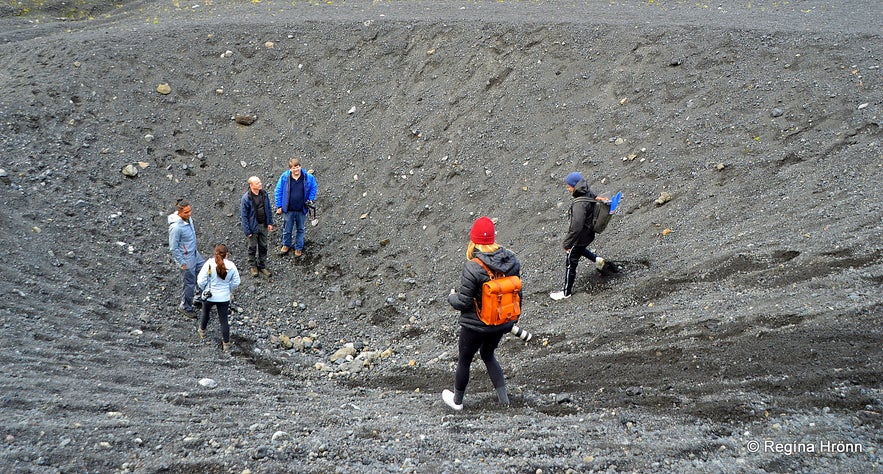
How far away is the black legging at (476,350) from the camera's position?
6312 mm

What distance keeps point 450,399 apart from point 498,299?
175 cm

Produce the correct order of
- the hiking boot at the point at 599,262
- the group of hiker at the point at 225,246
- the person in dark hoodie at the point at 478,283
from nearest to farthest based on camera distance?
the person in dark hoodie at the point at 478,283 → the group of hiker at the point at 225,246 → the hiking boot at the point at 599,262

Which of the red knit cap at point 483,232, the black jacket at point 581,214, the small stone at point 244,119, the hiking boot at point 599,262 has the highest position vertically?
the red knit cap at point 483,232

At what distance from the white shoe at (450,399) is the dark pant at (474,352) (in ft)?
0.18

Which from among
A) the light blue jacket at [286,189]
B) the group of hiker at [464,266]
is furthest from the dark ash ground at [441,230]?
the light blue jacket at [286,189]

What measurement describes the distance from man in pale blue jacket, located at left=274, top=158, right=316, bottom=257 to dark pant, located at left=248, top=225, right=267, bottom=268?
1.94 ft

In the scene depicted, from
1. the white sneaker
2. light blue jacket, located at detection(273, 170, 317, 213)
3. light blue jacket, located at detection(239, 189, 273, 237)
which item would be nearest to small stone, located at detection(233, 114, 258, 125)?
light blue jacket, located at detection(273, 170, 317, 213)

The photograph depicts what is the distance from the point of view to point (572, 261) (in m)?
9.38

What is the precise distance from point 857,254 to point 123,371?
30.7 ft

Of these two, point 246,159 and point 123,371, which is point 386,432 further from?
point 246,159

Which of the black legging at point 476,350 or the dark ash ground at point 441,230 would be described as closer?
the dark ash ground at point 441,230

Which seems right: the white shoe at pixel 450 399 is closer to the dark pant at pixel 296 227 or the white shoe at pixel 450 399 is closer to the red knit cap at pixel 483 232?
the red knit cap at pixel 483 232

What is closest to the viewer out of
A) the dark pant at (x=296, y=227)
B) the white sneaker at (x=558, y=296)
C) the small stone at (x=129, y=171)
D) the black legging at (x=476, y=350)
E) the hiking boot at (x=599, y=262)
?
the black legging at (x=476, y=350)

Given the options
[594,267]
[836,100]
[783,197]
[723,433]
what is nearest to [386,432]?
[723,433]
